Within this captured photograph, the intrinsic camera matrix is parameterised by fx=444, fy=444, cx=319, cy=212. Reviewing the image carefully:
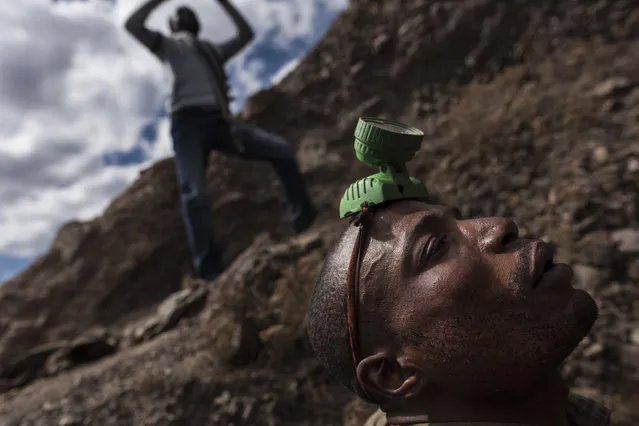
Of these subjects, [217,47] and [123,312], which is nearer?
[217,47]

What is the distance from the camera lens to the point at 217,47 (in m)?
5.12

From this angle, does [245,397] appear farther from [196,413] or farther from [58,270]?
[58,270]

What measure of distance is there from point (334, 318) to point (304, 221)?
3823 mm

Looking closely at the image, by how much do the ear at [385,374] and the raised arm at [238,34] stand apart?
15.5 feet

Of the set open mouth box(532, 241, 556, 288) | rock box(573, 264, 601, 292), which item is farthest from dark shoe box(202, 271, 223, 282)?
open mouth box(532, 241, 556, 288)

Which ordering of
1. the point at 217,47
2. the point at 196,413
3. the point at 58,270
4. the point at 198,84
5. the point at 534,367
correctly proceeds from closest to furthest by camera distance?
the point at 534,367 < the point at 196,413 < the point at 198,84 < the point at 217,47 < the point at 58,270

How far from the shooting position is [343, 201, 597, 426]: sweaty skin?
1074mm

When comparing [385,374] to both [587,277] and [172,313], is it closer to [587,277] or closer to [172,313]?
[587,277]

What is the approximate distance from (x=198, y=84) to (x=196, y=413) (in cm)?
337

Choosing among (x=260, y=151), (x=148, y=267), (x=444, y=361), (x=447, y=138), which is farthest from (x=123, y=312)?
(x=444, y=361)

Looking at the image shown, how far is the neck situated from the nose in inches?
14.2

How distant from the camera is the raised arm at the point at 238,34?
5.10 m

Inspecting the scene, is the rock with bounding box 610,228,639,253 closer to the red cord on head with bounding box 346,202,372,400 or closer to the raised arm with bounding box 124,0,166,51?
the red cord on head with bounding box 346,202,372,400

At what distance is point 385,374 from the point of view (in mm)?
1187
